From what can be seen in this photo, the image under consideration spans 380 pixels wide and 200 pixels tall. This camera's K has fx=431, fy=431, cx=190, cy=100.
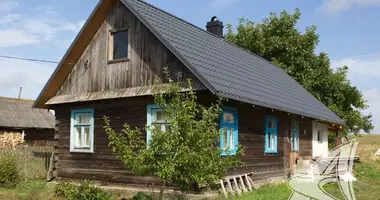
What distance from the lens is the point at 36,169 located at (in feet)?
54.0

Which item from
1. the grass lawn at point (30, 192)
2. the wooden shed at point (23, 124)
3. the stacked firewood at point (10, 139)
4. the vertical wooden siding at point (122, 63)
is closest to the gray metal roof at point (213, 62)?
the vertical wooden siding at point (122, 63)

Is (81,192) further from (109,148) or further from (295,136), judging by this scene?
(295,136)

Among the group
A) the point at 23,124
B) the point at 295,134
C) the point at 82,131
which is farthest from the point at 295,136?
the point at 23,124

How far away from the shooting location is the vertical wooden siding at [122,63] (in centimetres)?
1220

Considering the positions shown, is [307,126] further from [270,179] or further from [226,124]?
[226,124]

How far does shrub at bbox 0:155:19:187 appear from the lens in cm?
1398

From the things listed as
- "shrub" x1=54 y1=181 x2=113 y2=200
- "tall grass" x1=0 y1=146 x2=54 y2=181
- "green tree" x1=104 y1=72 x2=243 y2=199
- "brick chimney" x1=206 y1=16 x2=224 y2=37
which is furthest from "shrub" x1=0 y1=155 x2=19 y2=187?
"brick chimney" x1=206 y1=16 x2=224 y2=37

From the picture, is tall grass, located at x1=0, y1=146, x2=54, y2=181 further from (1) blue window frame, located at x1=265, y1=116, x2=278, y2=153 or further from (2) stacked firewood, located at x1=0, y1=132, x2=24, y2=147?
(2) stacked firewood, located at x1=0, y1=132, x2=24, y2=147

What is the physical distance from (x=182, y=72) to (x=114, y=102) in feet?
9.41

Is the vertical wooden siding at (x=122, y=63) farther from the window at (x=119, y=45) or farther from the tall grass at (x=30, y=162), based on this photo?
the tall grass at (x=30, y=162)

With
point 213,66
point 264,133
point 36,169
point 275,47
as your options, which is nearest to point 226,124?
point 213,66

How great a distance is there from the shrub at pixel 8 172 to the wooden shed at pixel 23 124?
604 inches

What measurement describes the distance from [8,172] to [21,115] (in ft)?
60.6

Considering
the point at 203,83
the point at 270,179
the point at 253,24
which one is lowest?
the point at 270,179
